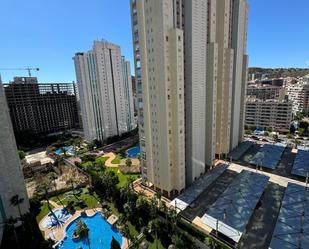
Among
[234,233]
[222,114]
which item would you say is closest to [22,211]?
[234,233]

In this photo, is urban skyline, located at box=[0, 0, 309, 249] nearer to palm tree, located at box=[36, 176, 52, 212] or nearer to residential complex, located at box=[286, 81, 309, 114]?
palm tree, located at box=[36, 176, 52, 212]

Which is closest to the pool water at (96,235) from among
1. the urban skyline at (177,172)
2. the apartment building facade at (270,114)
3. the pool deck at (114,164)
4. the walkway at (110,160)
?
the urban skyline at (177,172)

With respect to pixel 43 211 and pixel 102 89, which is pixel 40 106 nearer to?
pixel 102 89

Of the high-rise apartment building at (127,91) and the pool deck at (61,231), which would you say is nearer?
the pool deck at (61,231)

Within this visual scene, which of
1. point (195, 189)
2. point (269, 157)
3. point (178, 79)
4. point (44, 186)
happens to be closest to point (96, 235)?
point (44, 186)

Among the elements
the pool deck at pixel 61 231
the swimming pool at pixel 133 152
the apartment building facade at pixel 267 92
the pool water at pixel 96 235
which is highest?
the apartment building facade at pixel 267 92

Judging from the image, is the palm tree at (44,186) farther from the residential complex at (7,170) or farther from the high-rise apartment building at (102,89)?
the high-rise apartment building at (102,89)

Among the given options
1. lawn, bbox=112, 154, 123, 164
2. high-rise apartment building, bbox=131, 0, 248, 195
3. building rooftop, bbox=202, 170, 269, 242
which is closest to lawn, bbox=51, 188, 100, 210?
high-rise apartment building, bbox=131, 0, 248, 195
